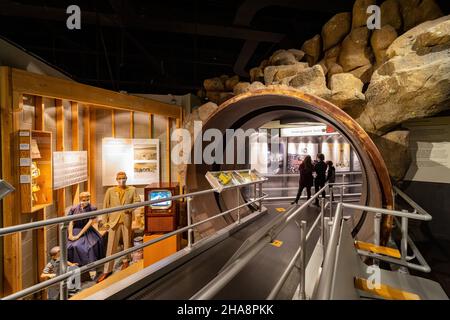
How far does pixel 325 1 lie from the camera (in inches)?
222

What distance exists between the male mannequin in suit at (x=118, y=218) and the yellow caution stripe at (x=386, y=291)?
5.24 meters

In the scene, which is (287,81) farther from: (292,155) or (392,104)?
(292,155)

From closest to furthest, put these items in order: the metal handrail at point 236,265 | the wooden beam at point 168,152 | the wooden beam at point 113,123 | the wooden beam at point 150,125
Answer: the metal handrail at point 236,265
the wooden beam at point 113,123
the wooden beam at point 150,125
the wooden beam at point 168,152

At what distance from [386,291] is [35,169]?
6.33 metres

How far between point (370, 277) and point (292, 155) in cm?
935

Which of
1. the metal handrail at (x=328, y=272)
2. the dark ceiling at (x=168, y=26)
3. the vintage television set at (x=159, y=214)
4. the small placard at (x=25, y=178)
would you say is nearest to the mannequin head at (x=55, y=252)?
the small placard at (x=25, y=178)

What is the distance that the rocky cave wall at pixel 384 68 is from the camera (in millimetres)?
3782

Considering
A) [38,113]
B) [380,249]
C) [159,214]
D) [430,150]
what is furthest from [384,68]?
[38,113]

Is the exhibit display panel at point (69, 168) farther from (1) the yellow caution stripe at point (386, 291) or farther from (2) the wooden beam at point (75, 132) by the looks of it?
(1) the yellow caution stripe at point (386, 291)

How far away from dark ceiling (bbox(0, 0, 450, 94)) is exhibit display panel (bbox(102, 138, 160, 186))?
195 cm

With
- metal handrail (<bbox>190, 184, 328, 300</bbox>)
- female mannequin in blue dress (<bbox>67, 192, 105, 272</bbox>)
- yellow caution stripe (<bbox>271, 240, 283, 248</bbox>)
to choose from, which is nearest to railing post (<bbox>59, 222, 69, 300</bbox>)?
metal handrail (<bbox>190, 184, 328, 300</bbox>)
